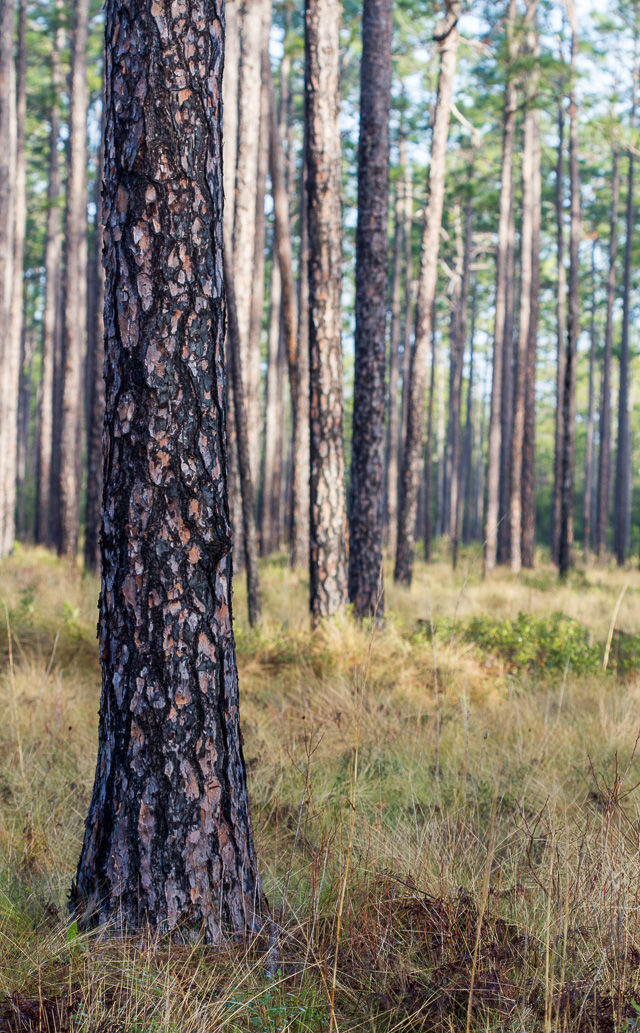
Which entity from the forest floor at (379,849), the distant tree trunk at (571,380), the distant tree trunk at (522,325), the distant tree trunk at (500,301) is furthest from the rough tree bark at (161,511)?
the distant tree trunk at (522,325)

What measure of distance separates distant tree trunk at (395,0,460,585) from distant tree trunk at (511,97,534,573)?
13.8 ft

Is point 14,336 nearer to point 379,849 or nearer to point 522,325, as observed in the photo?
point 522,325

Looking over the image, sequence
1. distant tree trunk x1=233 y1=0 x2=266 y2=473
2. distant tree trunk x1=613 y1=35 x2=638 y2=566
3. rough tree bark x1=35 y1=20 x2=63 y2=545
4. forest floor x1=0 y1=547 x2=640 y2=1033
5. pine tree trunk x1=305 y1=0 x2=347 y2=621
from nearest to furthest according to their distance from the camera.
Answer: forest floor x1=0 y1=547 x2=640 y2=1033
pine tree trunk x1=305 y1=0 x2=347 y2=621
distant tree trunk x1=233 y1=0 x2=266 y2=473
rough tree bark x1=35 y1=20 x2=63 y2=545
distant tree trunk x1=613 y1=35 x2=638 y2=566

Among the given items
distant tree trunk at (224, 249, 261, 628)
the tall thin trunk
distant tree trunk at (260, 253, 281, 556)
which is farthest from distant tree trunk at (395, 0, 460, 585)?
the tall thin trunk

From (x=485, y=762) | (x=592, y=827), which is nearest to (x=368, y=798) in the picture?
(x=485, y=762)

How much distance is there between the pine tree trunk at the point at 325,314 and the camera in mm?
6043

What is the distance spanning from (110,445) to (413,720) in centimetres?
275

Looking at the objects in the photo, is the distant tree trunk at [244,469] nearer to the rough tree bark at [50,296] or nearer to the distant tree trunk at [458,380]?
the distant tree trunk at [458,380]

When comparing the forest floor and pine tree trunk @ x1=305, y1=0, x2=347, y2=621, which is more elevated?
pine tree trunk @ x1=305, y1=0, x2=347, y2=621

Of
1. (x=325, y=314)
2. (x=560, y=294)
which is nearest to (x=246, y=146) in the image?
(x=325, y=314)

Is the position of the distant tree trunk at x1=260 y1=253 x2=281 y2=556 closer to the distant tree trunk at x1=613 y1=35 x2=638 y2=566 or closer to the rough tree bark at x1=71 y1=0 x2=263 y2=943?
the distant tree trunk at x1=613 y1=35 x2=638 y2=566

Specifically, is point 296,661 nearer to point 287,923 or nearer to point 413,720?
point 413,720

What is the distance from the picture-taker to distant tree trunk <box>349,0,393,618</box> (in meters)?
6.54

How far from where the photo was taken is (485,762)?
3641mm
